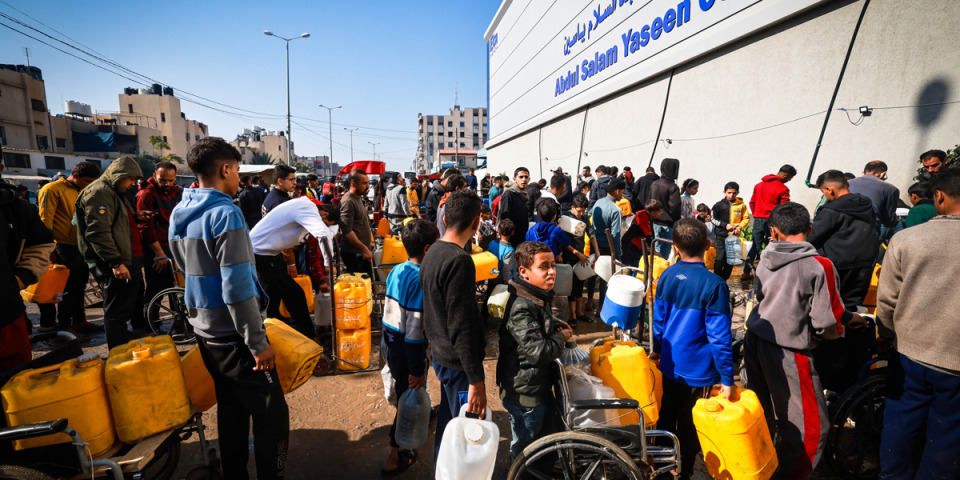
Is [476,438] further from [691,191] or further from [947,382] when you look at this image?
[691,191]

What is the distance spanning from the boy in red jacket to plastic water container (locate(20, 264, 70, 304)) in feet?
34.4

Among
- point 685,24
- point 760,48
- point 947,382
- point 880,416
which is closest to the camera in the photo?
point 947,382

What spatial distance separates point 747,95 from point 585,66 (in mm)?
10165

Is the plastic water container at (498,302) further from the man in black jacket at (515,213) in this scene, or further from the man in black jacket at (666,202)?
the man in black jacket at (666,202)

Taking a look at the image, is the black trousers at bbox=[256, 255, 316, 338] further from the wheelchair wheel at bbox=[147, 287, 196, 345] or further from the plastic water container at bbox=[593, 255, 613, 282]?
the plastic water container at bbox=[593, 255, 613, 282]

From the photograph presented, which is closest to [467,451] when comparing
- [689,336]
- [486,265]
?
[689,336]

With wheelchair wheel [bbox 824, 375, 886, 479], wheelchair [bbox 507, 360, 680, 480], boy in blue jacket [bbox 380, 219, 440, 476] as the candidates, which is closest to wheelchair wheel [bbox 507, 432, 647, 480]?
wheelchair [bbox 507, 360, 680, 480]

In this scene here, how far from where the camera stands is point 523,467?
7.66 feet

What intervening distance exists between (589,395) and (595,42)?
18040mm

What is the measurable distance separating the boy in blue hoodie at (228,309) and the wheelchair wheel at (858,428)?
3.79 meters

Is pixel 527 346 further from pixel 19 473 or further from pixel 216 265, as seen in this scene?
pixel 19 473

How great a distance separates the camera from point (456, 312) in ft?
7.56

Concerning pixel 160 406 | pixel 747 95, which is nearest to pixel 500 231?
pixel 160 406

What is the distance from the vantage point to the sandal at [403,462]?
3.08m
